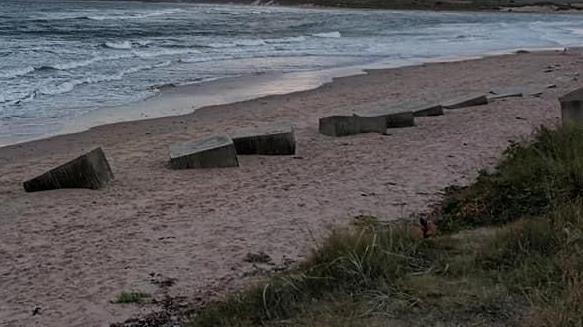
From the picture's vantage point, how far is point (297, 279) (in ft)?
15.4

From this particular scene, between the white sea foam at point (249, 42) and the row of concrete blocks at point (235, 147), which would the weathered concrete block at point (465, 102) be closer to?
the row of concrete blocks at point (235, 147)

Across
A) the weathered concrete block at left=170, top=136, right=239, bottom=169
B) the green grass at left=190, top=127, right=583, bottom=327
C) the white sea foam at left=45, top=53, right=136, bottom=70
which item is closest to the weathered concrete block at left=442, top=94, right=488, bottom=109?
the weathered concrete block at left=170, top=136, right=239, bottom=169

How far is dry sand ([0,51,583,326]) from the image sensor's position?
5520 mm

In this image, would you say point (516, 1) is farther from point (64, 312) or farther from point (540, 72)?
point (64, 312)

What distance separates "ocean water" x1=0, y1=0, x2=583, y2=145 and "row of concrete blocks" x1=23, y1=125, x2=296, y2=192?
402 cm

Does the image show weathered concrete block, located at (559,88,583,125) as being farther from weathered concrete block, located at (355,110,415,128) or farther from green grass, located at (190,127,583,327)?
weathered concrete block, located at (355,110,415,128)

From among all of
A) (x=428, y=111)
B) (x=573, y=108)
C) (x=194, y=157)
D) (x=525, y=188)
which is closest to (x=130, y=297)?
(x=525, y=188)

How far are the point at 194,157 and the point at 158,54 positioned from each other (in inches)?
795

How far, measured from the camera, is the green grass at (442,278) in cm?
419

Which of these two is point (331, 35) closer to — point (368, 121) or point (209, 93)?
point (209, 93)

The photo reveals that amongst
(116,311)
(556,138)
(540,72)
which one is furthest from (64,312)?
(540,72)

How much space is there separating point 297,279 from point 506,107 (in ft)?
30.4

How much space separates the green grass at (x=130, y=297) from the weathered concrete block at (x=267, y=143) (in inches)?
194

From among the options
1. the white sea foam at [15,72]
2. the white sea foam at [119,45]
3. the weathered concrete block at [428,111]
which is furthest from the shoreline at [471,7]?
the weathered concrete block at [428,111]
